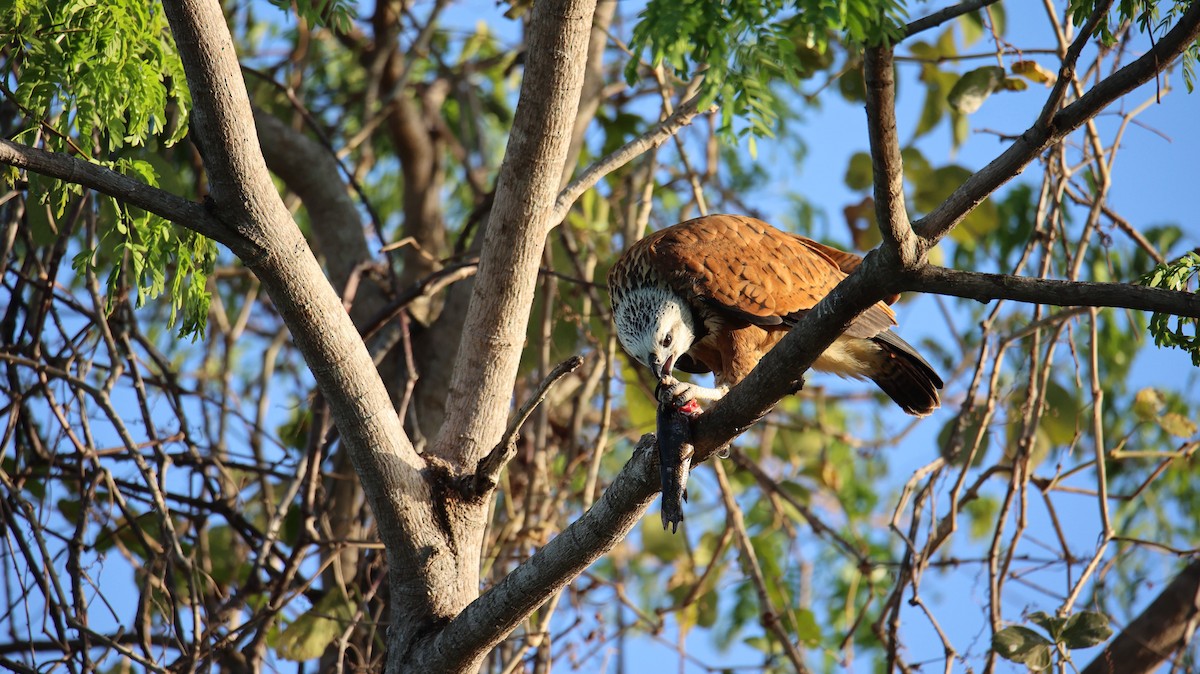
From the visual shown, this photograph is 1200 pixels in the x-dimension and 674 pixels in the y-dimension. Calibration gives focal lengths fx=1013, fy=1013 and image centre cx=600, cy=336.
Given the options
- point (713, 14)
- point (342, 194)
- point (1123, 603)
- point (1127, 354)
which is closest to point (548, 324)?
point (342, 194)

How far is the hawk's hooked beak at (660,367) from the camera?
3.22 metres

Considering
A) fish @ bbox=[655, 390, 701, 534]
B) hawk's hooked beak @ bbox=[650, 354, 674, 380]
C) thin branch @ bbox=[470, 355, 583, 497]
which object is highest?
hawk's hooked beak @ bbox=[650, 354, 674, 380]

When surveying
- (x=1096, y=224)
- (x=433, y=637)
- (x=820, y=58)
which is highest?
(x=820, y=58)

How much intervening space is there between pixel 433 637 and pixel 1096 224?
282cm

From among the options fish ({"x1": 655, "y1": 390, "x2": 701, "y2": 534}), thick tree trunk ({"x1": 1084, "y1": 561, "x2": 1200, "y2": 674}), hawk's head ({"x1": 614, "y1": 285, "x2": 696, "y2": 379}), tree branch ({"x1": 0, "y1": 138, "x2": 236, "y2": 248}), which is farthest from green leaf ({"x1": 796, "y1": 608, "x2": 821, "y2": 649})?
tree branch ({"x1": 0, "y1": 138, "x2": 236, "y2": 248})

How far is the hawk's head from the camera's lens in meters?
3.27

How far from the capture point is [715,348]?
142 inches

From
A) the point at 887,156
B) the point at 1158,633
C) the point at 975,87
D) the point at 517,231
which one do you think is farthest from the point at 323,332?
the point at 1158,633

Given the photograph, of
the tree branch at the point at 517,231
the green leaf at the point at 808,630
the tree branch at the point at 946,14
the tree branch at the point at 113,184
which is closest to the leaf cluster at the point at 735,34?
the tree branch at the point at 946,14

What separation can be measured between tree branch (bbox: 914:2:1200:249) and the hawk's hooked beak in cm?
139

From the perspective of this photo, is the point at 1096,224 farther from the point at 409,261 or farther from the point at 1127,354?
the point at 409,261

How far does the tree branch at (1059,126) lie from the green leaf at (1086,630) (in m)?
1.86

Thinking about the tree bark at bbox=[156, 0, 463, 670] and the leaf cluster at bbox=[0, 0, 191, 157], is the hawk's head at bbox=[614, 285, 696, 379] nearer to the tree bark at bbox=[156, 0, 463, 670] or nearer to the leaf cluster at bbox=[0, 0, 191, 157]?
the tree bark at bbox=[156, 0, 463, 670]

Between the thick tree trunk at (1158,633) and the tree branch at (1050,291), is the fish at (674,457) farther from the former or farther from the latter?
the thick tree trunk at (1158,633)
